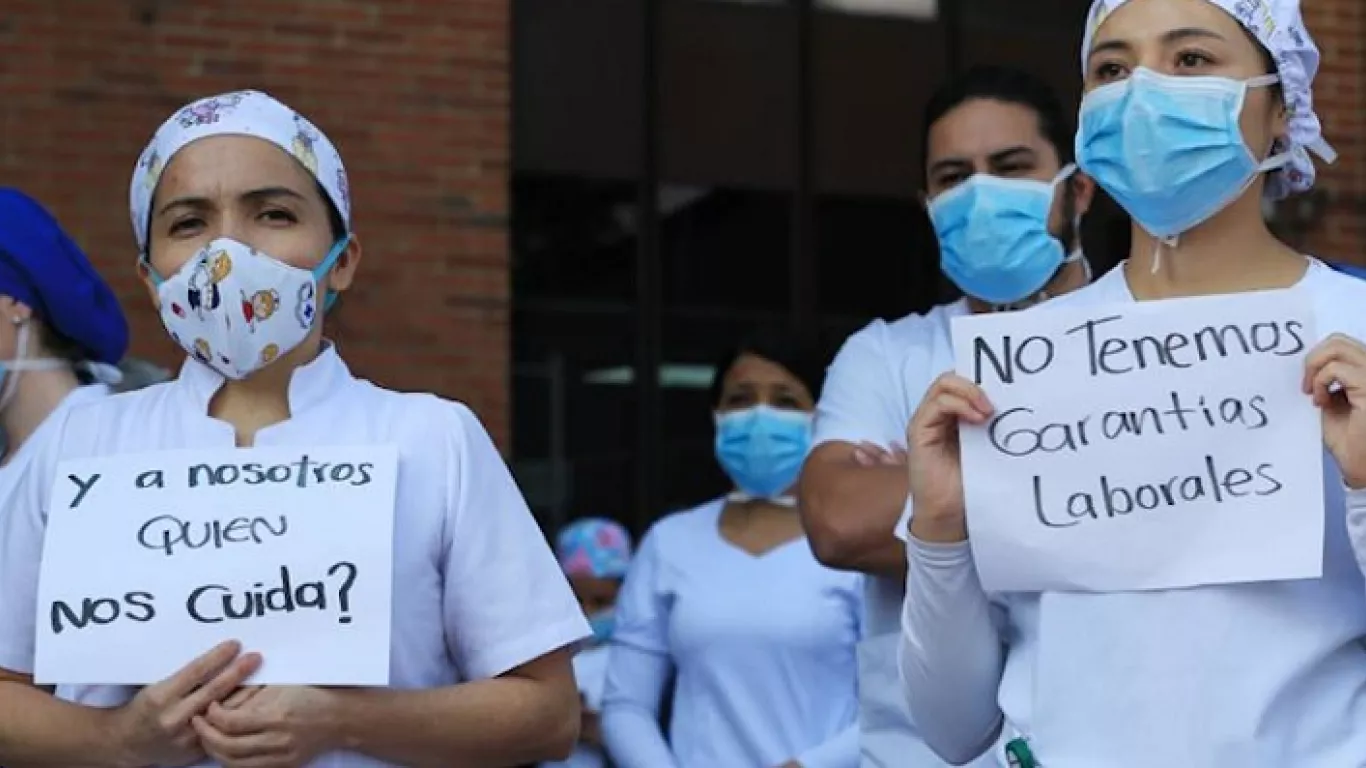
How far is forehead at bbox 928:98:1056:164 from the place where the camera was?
169 inches

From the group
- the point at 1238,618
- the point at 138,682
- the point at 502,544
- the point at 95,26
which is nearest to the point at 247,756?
the point at 138,682

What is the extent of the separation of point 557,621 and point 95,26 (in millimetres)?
5269

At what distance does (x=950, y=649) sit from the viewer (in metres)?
3.06

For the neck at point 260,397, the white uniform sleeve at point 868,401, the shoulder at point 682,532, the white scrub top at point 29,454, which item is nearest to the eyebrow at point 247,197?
the neck at point 260,397

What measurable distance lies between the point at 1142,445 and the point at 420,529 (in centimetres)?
96

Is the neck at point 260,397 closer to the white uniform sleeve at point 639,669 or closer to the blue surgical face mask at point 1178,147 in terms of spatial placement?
the blue surgical face mask at point 1178,147

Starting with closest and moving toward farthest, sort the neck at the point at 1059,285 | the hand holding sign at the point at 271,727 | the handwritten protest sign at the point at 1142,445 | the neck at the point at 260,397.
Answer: the handwritten protest sign at the point at 1142,445
the hand holding sign at the point at 271,727
the neck at the point at 260,397
the neck at the point at 1059,285

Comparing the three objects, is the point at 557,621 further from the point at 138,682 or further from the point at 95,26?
the point at 95,26

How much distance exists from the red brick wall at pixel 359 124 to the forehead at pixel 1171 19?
503 centimetres

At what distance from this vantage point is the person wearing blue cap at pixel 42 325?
405cm

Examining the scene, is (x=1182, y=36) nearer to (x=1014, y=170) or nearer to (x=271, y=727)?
(x=1014, y=170)

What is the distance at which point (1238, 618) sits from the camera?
2793 millimetres

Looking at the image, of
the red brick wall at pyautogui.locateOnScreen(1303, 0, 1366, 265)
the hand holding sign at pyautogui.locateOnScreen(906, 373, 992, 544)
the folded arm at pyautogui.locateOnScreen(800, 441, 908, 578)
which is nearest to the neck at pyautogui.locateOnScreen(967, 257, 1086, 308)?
the folded arm at pyautogui.locateOnScreen(800, 441, 908, 578)

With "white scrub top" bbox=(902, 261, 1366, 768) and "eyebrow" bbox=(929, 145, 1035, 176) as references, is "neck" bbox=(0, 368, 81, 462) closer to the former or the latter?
"eyebrow" bbox=(929, 145, 1035, 176)
